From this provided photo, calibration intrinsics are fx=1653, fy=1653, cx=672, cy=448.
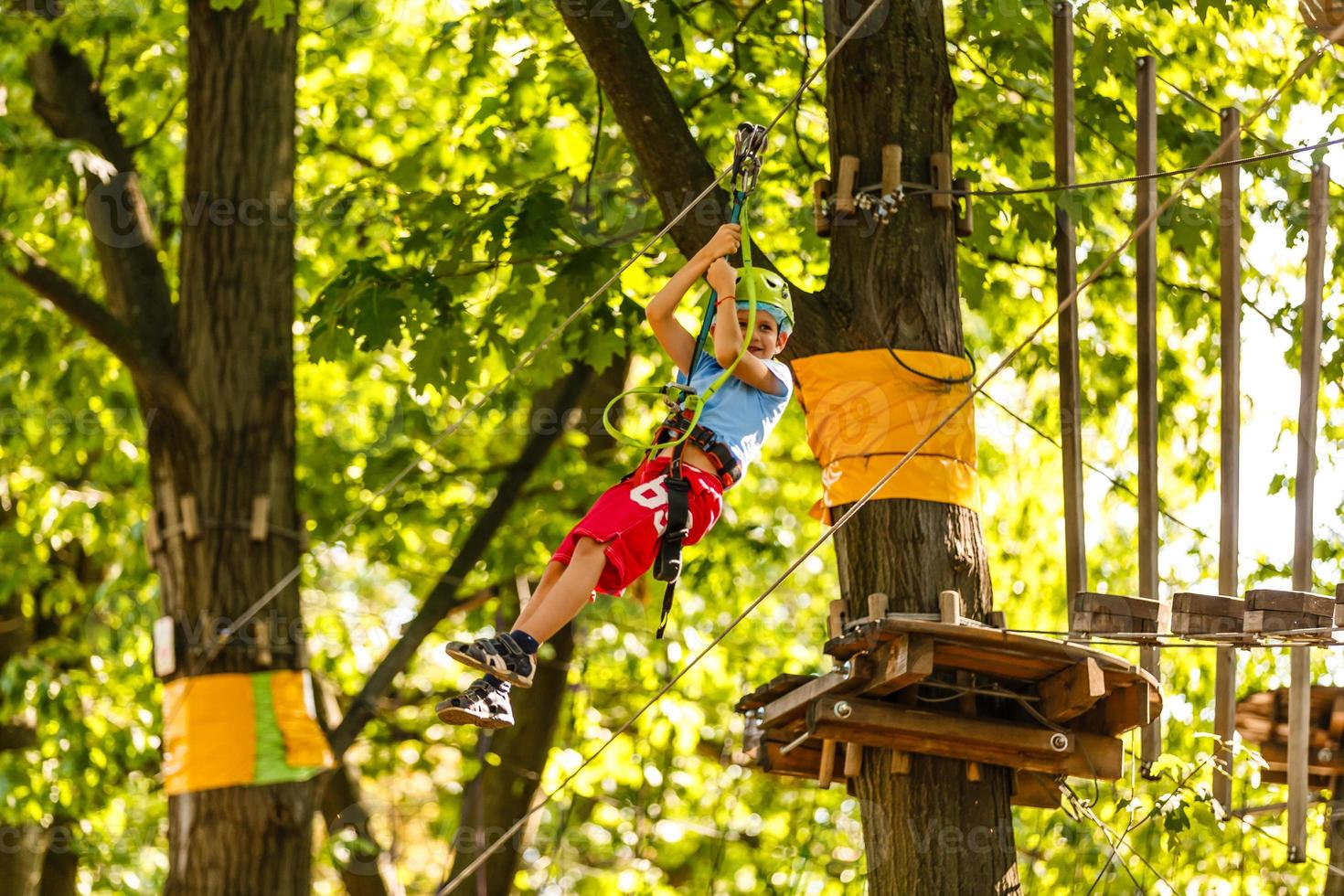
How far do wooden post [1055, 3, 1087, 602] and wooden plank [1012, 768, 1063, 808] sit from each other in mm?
680

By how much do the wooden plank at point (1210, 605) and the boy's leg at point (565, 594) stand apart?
5.76 feet

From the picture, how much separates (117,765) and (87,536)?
142cm

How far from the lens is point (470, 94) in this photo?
31.8ft

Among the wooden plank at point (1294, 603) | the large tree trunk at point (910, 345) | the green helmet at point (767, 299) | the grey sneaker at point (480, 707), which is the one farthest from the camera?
the large tree trunk at point (910, 345)

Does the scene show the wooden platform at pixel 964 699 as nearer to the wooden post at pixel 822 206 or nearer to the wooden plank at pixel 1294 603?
the wooden plank at pixel 1294 603

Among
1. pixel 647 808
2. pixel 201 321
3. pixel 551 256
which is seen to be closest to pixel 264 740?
pixel 201 321

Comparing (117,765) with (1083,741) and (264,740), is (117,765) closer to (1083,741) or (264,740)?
(264,740)

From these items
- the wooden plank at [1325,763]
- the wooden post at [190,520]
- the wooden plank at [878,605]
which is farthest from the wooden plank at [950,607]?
the wooden post at [190,520]

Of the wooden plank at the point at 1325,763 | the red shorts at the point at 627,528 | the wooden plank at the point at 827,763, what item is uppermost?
the red shorts at the point at 627,528

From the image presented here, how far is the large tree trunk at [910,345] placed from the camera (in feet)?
17.3

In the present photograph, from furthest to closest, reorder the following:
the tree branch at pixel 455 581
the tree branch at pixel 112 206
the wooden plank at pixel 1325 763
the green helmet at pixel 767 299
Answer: the tree branch at pixel 455 581 < the tree branch at pixel 112 206 < the wooden plank at pixel 1325 763 < the green helmet at pixel 767 299

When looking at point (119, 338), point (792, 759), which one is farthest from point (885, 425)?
point (119, 338)

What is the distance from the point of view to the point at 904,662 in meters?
4.90

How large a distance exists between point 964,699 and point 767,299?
1.56 m
